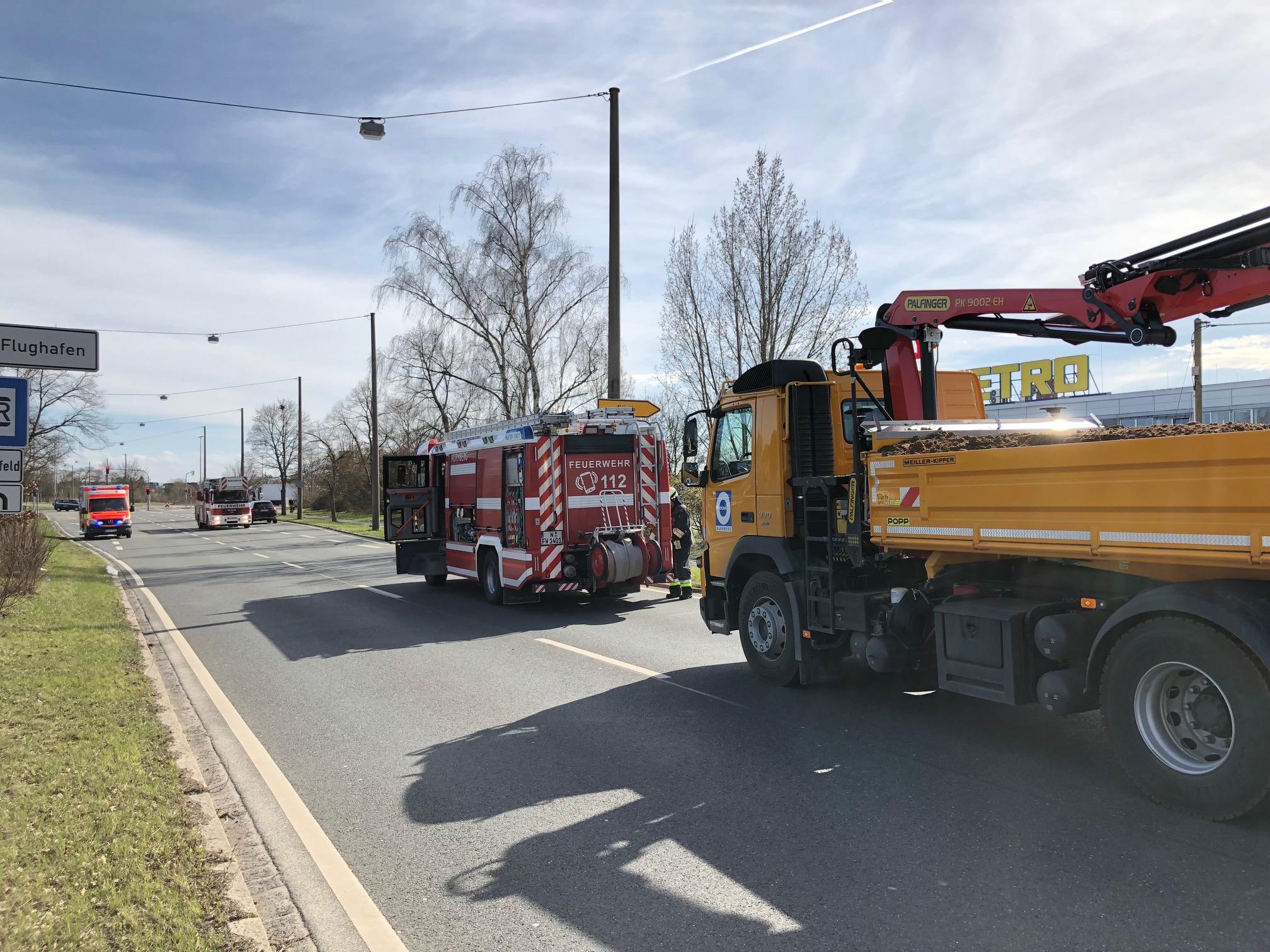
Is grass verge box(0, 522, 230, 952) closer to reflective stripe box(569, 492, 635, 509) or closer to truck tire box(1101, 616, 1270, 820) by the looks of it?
A: truck tire box(1101, 616, 1270, 820)

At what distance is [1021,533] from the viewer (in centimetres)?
520

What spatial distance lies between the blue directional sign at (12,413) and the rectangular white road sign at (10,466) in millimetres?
75

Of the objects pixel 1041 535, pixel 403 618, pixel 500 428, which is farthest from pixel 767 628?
pixel 500 428

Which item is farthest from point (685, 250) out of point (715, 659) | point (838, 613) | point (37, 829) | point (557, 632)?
point (37, 829)

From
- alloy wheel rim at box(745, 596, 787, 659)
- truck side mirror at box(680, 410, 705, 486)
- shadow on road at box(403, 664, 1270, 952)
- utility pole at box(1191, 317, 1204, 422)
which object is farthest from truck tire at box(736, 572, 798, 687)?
utility pole at box(1191, 317, 1204, 422)

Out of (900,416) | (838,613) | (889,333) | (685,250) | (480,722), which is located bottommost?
(480,722)

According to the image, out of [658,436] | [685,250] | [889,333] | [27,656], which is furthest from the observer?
[685,250]

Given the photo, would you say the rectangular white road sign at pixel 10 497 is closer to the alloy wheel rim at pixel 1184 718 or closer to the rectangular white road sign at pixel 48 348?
the rectangular white road sign at pixel 48 348

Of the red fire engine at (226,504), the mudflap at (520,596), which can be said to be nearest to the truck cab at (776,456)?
the mudflap at (520,596)

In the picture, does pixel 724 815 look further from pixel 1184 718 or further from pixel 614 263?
pixel 614 263

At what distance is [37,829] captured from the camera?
4.38 metres

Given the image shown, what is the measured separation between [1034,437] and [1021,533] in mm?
789

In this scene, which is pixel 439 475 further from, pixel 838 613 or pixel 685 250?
pixel 838 613

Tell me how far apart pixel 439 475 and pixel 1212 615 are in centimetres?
A: 1378
